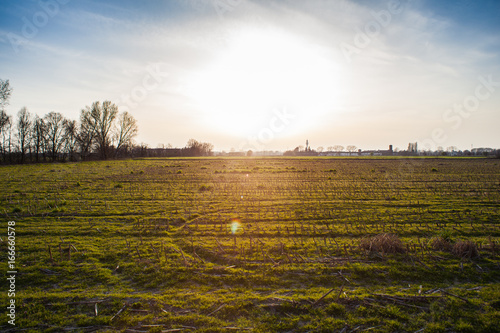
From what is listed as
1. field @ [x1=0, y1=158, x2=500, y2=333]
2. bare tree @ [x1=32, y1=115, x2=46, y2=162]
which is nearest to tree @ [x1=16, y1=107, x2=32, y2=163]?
bare tree @ [x1=32, y1=115, x2=46, y2=162]

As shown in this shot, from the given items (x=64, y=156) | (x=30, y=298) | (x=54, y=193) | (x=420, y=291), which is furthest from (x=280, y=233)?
(x=64, y=156)

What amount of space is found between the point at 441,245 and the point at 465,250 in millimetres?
655

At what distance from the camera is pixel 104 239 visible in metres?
9.73

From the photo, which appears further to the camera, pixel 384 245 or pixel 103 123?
pixel 103 123

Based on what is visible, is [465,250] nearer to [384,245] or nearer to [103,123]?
[384,245]

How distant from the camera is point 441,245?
8.65 metres

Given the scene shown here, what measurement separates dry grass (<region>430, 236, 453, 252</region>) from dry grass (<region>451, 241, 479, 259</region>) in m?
0.23

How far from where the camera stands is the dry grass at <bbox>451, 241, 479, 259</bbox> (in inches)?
314

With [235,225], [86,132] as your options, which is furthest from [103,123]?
[235,225]

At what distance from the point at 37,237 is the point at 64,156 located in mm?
74373

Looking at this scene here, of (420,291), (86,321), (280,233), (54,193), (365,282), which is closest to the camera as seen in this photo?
(86,321)

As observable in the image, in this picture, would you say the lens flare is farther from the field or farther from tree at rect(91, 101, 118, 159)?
tree at rect(91, 101, 118, 159)

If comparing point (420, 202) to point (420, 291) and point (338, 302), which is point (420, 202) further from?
point (338, 302)

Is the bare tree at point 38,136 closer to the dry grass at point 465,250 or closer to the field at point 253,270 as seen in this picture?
the field at point 253,270
